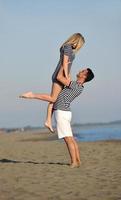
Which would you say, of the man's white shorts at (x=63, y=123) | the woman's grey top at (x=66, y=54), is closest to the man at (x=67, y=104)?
the man's white shorts at (x=63, y=123)

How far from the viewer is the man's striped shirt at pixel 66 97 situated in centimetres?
909

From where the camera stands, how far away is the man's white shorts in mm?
9062

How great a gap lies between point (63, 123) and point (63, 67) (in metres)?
1.03

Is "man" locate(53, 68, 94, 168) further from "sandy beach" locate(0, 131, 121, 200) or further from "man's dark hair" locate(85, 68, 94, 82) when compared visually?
"sandy beach" locate(0, 131, 121, 200)

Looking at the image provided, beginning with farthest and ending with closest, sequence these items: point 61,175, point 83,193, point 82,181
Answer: point 61,175 < point 82,181 < point 83,193

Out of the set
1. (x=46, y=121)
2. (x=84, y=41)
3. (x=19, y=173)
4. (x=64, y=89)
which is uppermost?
(x=84, y=41)

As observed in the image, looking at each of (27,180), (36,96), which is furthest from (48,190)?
(36,96)

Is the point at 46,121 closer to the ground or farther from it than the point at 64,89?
closer to the ground

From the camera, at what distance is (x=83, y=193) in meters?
6.43

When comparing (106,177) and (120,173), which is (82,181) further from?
(120,173)

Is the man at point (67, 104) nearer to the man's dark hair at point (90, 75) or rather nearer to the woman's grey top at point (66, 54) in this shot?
the man's dark hair at point (90, 75)

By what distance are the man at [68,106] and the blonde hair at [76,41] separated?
1.53 ft

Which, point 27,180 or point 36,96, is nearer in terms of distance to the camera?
point 27,180

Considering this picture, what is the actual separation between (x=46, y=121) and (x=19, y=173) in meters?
1.08
